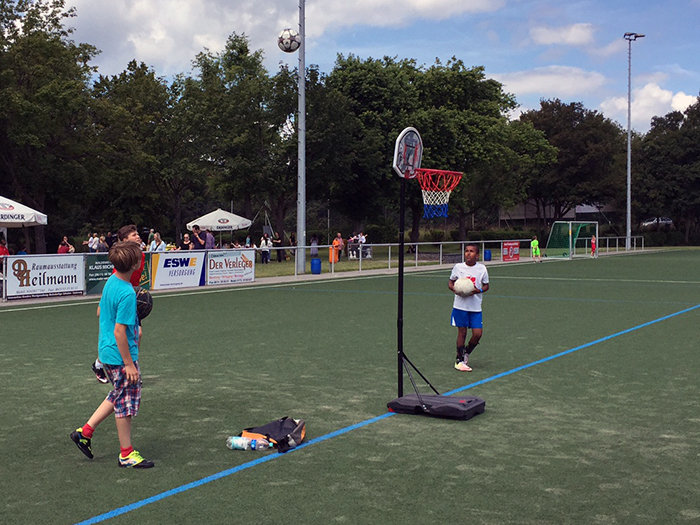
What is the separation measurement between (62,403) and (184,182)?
41.0 m

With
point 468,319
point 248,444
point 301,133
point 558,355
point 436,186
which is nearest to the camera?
point 248,444

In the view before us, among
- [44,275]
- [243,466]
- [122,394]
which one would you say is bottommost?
[243,466]

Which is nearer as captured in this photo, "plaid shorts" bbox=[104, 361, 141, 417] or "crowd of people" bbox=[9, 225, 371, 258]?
"plaid shorts" bbox=[104, 361, 141, 417]

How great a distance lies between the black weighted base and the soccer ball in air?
2371cm

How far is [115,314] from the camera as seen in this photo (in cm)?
547

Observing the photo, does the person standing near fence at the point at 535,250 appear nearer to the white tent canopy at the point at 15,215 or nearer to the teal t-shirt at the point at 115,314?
the white tent canopy at the point at 15,215

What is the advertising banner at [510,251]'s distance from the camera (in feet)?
131

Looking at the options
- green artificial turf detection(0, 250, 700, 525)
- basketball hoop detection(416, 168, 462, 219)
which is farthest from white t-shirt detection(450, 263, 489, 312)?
basketball hoop detection(416, 168, 462, 219)

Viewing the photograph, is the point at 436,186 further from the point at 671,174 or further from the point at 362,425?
the point at 671,174

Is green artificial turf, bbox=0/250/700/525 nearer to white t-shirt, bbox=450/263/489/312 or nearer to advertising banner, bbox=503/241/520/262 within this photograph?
white t-shirt, bbox=450/263/489/312

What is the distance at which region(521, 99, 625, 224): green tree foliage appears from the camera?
70562 millimetres

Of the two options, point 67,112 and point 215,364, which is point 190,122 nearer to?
point 67,112

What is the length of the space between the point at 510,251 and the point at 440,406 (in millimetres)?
34271

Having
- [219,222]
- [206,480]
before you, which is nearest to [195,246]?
[219,222]
